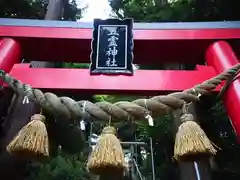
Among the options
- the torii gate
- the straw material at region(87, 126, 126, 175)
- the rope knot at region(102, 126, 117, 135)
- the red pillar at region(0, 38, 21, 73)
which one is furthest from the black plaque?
the straw material at region(87, 126, 126, 175)

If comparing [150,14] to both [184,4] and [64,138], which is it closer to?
[184,4]

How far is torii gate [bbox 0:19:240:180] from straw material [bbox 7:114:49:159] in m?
0.67

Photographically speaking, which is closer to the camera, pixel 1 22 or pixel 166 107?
pixel 166 107

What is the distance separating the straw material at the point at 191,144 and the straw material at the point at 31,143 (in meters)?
0.66

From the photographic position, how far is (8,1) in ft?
16.4

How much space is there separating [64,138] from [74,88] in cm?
187

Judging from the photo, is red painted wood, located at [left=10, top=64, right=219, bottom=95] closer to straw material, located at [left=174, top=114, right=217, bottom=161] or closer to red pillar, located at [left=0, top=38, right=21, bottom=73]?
red pillar, located at [left=0, top=38, right=21, bottom=73]

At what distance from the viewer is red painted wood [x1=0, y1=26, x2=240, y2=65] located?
2537mm

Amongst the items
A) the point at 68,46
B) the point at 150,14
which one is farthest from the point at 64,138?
the point at 150,14

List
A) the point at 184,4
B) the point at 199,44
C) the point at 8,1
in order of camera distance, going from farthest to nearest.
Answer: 1. the point at 8,1
2. the point at 184,4
3. the point at 199,44

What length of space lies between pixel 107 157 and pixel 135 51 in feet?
4.47

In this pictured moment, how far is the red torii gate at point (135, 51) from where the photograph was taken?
226 cm

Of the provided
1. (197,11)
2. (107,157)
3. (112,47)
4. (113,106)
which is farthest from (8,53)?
(197,11)

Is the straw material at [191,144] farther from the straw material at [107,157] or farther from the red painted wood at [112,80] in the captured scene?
the red painted wood at [112,80]
